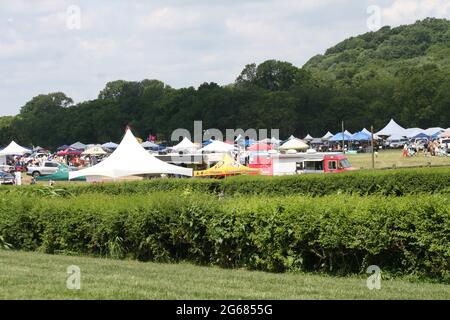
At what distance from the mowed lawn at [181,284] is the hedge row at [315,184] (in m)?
12.8

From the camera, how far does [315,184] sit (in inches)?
1141

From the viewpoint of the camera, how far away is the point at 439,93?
412 feet

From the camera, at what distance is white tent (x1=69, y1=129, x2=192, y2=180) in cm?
3812

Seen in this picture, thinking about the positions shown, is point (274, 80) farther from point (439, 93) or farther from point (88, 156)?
point (88, 156)

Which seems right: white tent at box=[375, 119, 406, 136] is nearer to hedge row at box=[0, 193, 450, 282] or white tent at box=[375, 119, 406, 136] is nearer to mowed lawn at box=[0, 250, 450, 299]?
hedge row at box=[0, 193, 450, 282]

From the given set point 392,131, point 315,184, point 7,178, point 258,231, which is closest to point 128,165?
point 315,184

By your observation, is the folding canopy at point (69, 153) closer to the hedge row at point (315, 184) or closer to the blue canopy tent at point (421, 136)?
the blue canopy tent at point (421, 136)

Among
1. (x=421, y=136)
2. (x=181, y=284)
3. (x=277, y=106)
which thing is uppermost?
(x=277, y=106)

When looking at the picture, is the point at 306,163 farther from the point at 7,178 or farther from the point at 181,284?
the point at 181,284

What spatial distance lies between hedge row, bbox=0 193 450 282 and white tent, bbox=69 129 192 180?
814 inches

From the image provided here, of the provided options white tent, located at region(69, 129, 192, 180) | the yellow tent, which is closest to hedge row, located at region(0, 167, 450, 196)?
white tent, located at region(69, 129, 192, 180)

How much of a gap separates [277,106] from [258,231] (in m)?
121

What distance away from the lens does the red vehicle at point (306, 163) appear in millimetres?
41281
